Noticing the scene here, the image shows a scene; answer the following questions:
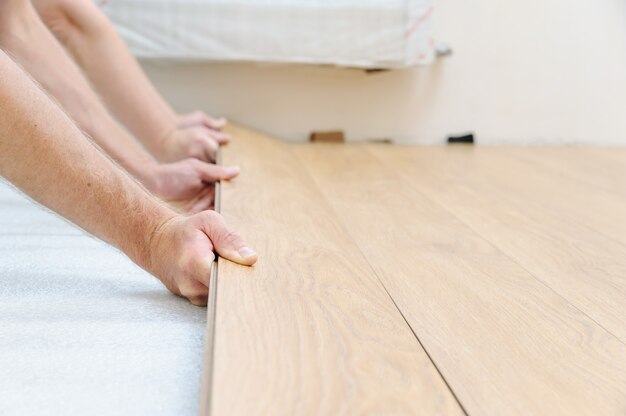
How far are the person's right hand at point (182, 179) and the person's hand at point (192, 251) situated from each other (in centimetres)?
66

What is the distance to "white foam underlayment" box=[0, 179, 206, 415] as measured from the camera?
91cm

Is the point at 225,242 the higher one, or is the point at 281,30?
the point at 281,30

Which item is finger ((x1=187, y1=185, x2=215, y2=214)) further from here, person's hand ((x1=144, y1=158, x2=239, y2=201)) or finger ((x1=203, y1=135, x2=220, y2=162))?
finger ((x1=203, y1=135, x2=220, y2=162))

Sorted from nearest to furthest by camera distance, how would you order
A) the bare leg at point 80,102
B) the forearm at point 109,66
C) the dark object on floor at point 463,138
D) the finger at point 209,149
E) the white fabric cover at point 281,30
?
1. the bare leg at point 80,102
2. the forearm at point 109,66
3. the finger at point 209,149
4. the white fabric cover at point 281,30
5. the dark object on floor at point 463,138

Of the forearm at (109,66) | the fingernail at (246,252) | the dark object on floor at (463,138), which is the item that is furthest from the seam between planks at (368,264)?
the dark object on floor at (463,138)

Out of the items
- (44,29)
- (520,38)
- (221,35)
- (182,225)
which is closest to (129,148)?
(44,29)

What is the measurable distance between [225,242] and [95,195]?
0.65ft

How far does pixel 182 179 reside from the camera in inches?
76.3

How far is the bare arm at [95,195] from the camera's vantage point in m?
1.14

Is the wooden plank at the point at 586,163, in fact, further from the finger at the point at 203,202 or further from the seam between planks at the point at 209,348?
the seam between planks at the point at 209,348

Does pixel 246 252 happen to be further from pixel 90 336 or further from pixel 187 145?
pixel 187 145

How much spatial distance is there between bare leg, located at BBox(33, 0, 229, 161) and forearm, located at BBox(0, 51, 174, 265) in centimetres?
99

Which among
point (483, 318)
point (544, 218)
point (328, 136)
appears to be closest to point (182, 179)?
point (544, 218)

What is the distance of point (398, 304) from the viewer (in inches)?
46.5
